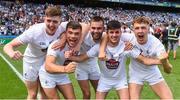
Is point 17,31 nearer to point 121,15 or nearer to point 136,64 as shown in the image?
point 121,15

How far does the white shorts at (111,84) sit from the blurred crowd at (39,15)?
82.4 ft

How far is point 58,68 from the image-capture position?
7.77 meters

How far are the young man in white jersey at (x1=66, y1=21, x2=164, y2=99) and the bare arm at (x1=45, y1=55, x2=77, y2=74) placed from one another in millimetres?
352

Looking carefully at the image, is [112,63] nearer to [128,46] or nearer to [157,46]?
[128,46]

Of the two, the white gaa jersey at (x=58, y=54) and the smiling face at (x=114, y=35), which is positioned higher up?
the smiling face at (x=114, y=35)

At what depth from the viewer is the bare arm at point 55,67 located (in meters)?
7.57

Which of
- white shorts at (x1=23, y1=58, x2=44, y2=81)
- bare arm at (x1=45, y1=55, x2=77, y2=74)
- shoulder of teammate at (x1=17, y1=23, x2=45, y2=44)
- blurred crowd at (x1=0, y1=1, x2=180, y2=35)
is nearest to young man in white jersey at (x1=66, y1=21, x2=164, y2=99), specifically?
bare arm at (x1=45, y1=55, x2=77, y2=74)

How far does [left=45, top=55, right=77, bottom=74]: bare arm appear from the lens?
7574 mm

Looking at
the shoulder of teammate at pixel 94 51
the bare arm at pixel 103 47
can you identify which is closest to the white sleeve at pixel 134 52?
the bare arm at pixel 103 47

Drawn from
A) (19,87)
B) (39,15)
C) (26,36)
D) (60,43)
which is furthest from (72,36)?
(39,15)

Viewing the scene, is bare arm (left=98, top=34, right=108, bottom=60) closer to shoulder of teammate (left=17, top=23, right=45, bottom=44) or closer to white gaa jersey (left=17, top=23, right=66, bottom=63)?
white gaa jersey (left=17, top=23, right=66, bottom=63)

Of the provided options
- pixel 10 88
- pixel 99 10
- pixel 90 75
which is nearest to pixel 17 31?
pixel 99 10

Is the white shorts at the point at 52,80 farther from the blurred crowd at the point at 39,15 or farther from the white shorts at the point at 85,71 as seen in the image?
the blurred crowd at the point at 39,15

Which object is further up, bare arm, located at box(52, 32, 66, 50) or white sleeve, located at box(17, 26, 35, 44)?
white sleeve, located at box(17, 26, 35, 44)
